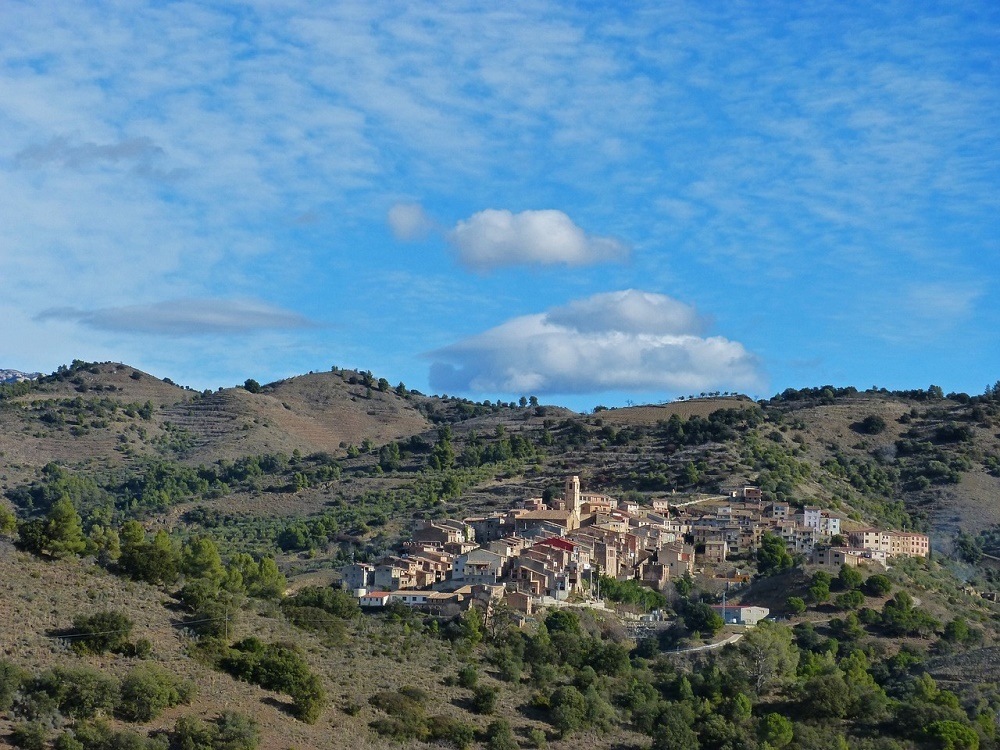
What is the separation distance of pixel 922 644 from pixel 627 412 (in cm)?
5819

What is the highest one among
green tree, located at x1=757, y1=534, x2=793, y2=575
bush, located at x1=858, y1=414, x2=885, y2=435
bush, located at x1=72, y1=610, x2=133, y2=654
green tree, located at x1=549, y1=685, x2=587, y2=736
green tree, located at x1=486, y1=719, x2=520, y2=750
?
bush, located at x1=858, y1=414, x2=885, y2=435

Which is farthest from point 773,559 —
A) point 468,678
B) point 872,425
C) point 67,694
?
point 872,425

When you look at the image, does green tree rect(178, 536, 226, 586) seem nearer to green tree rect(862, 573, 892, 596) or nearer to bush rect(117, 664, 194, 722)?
bush rect(117, 664, 194, 722)

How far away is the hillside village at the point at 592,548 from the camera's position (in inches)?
2293

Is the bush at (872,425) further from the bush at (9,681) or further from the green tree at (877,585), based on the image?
the bush at (9,681)

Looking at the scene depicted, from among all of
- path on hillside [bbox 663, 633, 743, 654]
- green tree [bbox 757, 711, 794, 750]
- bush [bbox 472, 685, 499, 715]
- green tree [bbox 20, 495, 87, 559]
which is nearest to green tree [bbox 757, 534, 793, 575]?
path on hillside [bbox 663, 633, 743, 654]

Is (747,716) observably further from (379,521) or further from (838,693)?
(379,521)

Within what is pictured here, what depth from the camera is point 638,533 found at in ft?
222

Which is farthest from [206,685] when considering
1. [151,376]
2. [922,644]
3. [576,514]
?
[151,376]

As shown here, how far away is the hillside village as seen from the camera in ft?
191

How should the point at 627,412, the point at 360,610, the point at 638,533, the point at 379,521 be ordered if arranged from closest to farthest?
1. the point at 360,610
2. the point at 638,533
3. the point at 379,521
4. the point at 627,412

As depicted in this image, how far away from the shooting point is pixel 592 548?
6384cm

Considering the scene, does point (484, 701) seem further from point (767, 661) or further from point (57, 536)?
point (57, 536)

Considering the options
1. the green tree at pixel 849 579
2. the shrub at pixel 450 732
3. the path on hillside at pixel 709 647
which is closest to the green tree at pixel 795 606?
the green tree at pixel 849 579
